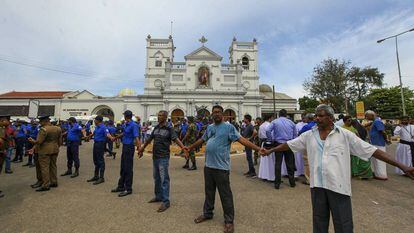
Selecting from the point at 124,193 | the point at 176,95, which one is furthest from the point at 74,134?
the point at 176,95

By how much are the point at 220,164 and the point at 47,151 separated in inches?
188

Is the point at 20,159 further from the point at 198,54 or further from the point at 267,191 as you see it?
the point at 198,54

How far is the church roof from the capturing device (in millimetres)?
38031

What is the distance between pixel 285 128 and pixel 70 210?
5.00 metres

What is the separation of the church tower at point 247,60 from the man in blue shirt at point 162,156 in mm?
36912

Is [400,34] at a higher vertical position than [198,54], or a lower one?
lower

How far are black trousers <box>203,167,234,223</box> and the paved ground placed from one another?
219 millimetres

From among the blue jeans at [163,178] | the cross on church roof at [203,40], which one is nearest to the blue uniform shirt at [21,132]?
the blue jeans at [163,178]

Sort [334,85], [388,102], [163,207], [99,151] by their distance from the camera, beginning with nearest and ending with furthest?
[163,207]
[99,151]
[334,85]
[388,102]

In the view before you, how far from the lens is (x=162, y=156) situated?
4324 mm

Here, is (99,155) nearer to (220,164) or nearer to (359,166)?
(220,164)

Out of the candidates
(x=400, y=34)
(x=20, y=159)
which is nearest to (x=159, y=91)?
(x=20, y=159)

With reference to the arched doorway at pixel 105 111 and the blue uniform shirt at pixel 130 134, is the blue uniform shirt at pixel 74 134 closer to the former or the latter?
the blue uniform shirt at pixel 130 134

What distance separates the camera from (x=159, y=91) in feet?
128
